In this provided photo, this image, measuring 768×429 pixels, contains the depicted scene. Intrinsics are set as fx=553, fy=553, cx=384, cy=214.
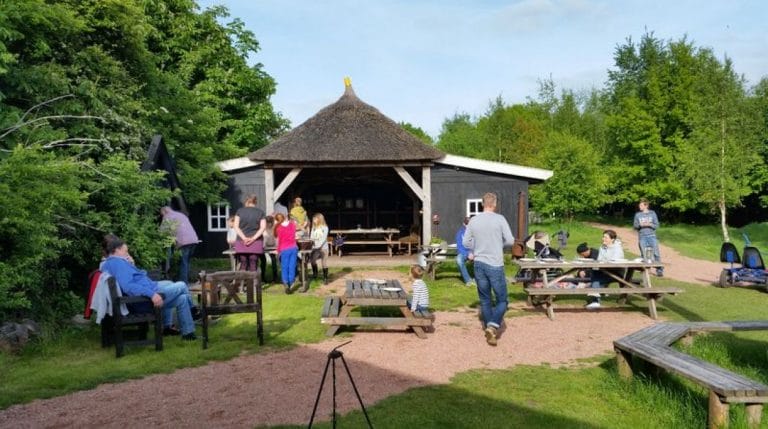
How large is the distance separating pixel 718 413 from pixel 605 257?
560cm

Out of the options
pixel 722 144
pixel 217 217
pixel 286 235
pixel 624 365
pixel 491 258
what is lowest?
pixel 624 365

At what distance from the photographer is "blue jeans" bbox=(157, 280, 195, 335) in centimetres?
682

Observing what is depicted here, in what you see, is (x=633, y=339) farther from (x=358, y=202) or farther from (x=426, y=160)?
(x=358, y=202)

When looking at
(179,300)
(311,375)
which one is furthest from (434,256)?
(311,375)

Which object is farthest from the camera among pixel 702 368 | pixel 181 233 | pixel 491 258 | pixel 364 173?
pixel 364 173

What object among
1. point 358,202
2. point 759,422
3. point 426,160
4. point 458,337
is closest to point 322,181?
point 358,202

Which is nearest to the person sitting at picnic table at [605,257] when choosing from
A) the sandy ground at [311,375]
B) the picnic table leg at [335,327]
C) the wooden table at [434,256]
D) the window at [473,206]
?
the sandy ground at [311,375]

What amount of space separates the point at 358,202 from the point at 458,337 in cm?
1325

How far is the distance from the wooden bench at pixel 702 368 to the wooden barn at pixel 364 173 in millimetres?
9826

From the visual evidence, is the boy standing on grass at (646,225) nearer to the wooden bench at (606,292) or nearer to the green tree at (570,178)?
the wooden bench at (606,292)

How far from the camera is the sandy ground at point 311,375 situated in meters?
4.52

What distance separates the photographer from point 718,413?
3.82 m

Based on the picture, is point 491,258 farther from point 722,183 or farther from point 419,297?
point 722,183

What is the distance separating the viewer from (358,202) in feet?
66.4
